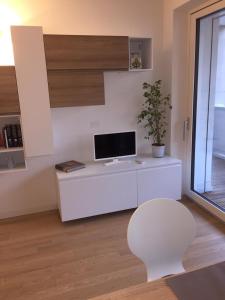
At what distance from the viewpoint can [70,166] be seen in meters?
3.01

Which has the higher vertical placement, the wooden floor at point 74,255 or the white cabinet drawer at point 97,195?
the white cabinet drawer at point 97,195

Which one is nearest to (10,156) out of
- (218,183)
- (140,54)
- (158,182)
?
(158,182)

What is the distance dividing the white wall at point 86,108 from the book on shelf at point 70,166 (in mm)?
157

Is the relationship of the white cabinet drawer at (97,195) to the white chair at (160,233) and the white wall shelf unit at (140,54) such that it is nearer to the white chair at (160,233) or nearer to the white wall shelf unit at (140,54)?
the white wall shelf unit at (140,54)

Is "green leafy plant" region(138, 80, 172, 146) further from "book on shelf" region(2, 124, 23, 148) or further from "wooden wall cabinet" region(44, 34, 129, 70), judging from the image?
"book on shelf" region(2, 124, 23, 148)

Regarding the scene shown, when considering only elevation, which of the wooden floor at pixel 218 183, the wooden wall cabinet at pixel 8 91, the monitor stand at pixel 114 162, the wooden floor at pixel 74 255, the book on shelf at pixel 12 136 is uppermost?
the wooden wall cabinet at pixel 8 91

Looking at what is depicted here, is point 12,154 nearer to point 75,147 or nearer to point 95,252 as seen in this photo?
point 75,147

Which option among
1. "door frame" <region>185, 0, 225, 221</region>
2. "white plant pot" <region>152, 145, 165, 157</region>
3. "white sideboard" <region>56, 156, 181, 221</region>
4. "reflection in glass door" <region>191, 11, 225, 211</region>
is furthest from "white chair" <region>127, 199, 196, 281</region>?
"white plant pot" <region>152, 145, 165, 157</region>

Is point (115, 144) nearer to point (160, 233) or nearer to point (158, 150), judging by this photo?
point (158, 150)

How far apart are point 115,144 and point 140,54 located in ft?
3.86

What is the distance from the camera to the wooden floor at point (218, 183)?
10.6 feet

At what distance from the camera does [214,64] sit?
3096 mm

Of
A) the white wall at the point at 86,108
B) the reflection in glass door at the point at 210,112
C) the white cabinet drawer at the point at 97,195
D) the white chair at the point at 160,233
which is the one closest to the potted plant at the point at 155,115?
the white wall at the point at 86,108

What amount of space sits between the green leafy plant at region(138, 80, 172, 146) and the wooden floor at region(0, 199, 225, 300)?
1078 millimetres
